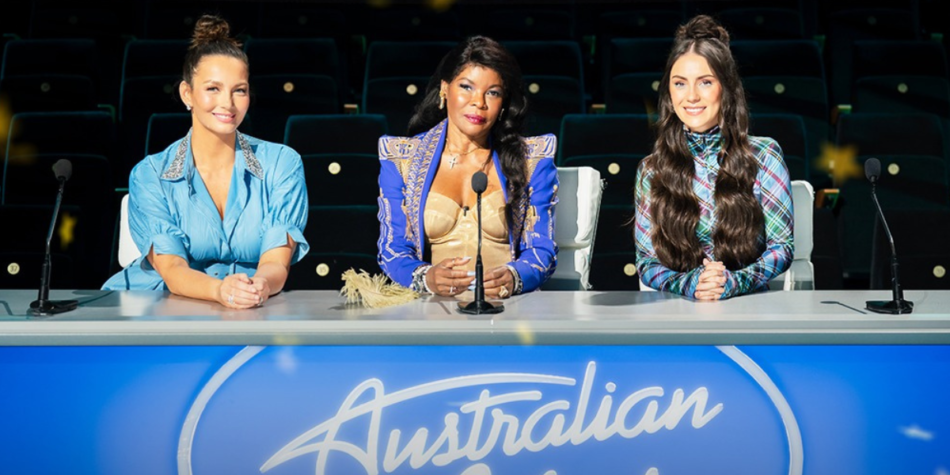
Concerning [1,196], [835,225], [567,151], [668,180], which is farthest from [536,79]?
[1,196]

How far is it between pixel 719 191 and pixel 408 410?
3.10 feet

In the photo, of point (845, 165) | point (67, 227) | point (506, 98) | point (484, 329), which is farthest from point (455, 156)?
point (845, 165)

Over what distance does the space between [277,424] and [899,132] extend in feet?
8.49

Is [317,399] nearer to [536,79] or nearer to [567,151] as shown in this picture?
[567,151]

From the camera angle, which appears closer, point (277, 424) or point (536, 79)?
point (277, 424)

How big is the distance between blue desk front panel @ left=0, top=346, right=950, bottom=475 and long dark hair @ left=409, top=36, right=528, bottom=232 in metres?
0.81

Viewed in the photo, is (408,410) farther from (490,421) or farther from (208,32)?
(208,32)

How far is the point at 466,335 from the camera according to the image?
141 centimetres

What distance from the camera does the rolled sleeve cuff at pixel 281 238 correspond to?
75.0 inches

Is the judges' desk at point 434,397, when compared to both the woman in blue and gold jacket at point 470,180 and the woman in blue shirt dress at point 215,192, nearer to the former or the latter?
the woman in blue shirt dress at point 215,192

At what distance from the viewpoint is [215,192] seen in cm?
196

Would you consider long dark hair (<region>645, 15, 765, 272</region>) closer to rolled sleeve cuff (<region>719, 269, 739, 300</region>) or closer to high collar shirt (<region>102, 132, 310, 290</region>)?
rolled sleeve cuff (<region>719, 269, 739, 300</region>)

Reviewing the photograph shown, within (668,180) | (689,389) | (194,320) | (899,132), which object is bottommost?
(689,389)

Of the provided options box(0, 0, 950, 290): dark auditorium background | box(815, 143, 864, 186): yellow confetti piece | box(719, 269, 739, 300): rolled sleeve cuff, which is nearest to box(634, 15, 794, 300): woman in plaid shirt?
box(719, 269, 739, 300): rolled sleeve cuff
